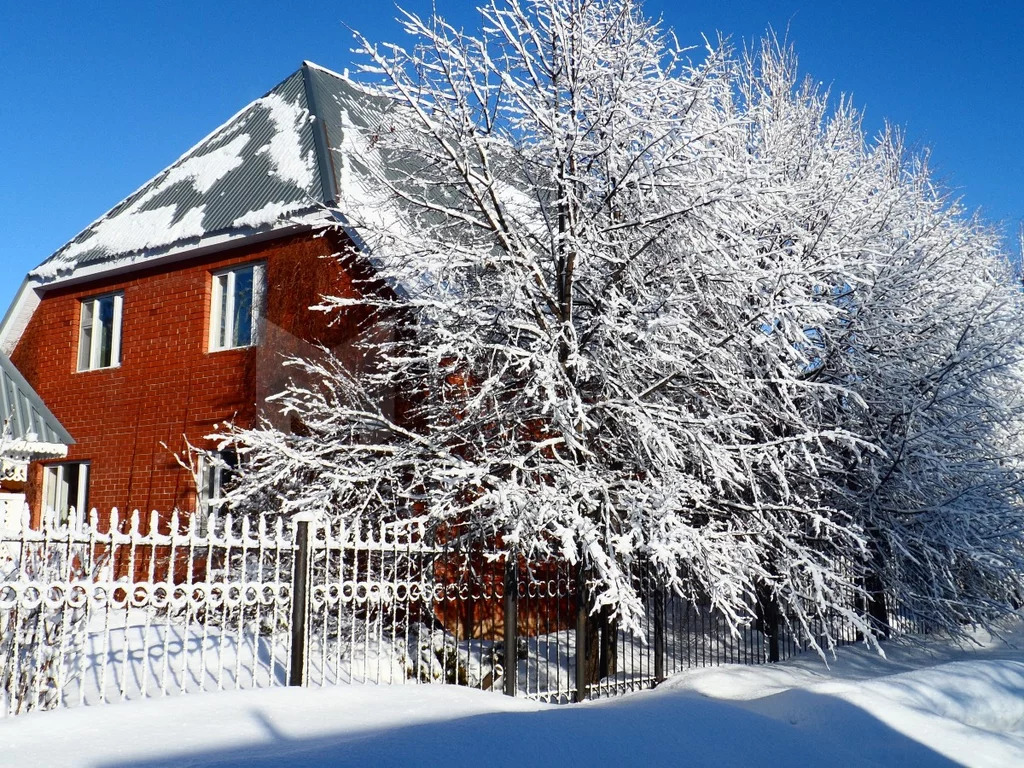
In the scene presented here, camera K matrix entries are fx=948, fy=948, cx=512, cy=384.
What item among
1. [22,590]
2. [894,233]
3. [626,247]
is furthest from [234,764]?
[894,233]

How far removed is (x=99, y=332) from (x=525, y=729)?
12.6m

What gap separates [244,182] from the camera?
14.4 metres

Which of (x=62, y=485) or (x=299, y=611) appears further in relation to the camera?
(x=62, y=485)

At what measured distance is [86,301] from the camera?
15898 millimetres

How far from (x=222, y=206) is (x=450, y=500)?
301 inches

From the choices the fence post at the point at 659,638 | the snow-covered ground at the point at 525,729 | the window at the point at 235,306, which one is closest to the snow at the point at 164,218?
the window at the point at 235,306

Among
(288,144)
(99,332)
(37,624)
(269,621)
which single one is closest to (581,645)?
(269,621)

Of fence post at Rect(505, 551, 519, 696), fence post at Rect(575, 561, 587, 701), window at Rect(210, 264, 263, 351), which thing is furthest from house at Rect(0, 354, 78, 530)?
fence post at Rect(575, 561, 587, 701)

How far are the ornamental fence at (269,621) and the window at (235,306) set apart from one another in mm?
2852

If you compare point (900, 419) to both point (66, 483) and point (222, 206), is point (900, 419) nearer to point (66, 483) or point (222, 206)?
point (222, 206)

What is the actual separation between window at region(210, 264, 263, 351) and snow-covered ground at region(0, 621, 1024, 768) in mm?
7842

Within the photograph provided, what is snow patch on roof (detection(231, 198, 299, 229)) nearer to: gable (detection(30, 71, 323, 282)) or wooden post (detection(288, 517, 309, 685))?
gable (detection(30, 71, 323, 282))

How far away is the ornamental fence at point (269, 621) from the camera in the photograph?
221 inches

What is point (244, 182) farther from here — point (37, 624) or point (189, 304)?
point (37, 624)
